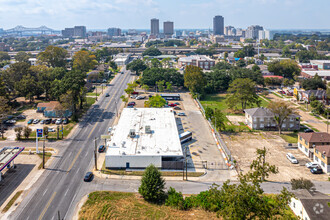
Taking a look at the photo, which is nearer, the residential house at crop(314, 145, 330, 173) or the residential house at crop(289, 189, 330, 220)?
the residential house at crop(289, 189, 330, 220)

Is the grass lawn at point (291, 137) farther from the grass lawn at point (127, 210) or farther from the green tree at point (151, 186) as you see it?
the green tree at point (151, 186)

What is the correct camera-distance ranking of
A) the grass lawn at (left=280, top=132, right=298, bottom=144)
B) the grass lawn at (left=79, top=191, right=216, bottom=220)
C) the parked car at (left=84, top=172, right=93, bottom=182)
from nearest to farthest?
the grass lawn at (left=79, top=191, right=216, bottom=220) < the parked car at (left=84, top=172, right=93, bottom=182) < the grass lawn at (left=280, top=132, right=298, bottom=144)

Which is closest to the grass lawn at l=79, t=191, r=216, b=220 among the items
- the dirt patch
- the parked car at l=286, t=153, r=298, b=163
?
the dirt patch

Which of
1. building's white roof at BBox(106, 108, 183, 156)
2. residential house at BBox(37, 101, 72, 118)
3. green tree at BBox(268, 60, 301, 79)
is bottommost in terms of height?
building's white roof at BBox(106, 108, 183, 156)

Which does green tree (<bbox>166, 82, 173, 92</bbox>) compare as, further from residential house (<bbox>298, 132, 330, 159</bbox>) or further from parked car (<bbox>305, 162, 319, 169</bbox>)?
parked car (<bbox>305, 162, 319, 169</bbox>)

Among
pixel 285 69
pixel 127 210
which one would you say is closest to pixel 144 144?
pixel 127 210

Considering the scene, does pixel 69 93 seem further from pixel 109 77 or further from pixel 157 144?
pixel 109 77

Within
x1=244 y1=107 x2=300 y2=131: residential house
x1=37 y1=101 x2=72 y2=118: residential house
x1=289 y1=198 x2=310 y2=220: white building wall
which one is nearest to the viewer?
x1=289 y1=198 x2=310 y2=220: white building wall

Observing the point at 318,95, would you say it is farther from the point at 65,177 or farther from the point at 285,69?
the point at 65,177
